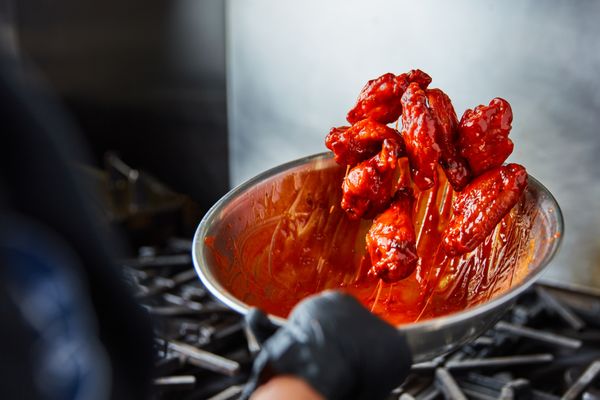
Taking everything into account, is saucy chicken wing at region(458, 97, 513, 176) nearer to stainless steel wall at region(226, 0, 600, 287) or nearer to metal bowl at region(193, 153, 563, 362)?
metal bowl at region(193, 153, 563, 362)

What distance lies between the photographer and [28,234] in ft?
2.02

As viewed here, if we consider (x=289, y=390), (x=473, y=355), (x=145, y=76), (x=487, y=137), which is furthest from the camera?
(x=145, y=76)

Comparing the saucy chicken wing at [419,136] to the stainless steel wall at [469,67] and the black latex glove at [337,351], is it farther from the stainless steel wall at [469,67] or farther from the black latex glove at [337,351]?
the stainless steel wall at [469,67]

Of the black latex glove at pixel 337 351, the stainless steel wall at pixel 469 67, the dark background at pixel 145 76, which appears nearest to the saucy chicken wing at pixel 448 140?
the black latex glove at pixel 337 351

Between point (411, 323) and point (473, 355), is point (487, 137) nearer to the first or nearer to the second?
point (411, 323)

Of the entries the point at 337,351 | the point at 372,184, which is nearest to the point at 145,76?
the point at 372,184

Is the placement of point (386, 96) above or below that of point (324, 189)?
above

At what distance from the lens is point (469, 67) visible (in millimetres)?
1964

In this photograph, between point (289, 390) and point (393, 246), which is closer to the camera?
point (289, 390)

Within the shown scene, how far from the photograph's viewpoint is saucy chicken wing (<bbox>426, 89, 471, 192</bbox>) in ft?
3.67

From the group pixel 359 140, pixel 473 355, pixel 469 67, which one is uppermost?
pixel 469 67

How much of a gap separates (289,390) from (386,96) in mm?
633

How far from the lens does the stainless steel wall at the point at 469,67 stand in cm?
179

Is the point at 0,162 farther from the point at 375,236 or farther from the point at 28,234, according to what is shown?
the point at 375,236
